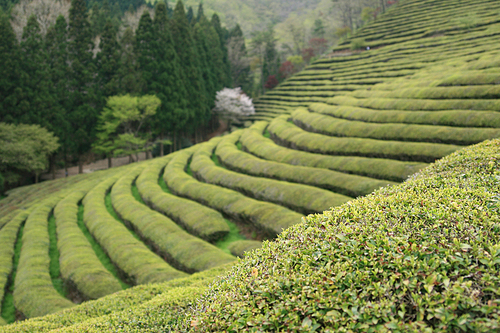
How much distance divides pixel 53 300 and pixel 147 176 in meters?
15.7

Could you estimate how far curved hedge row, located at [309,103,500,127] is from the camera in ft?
63.6

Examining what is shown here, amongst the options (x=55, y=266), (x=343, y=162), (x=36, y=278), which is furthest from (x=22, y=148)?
(x=343, y=162)

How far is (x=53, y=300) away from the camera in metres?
13.5

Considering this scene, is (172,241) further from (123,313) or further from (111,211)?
(111,211)

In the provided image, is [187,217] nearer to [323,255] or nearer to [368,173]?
[368,173]

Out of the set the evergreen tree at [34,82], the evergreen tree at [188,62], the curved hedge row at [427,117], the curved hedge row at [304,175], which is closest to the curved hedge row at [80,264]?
the curved hedge row at [304,175]

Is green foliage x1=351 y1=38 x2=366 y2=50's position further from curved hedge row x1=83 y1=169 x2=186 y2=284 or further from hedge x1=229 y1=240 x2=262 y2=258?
hedge x1=229 y1=240 x2=262 y2=258

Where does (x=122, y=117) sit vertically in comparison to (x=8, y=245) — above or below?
above

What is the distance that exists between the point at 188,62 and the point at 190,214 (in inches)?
1359

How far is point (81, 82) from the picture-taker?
40500mm

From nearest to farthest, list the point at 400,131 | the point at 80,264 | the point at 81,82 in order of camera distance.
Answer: the point at 80,264 → the point at 400,131 → the point at 81,82

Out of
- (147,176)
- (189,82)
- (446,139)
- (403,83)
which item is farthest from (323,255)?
(189,82)

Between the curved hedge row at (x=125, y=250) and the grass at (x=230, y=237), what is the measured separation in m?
3.50

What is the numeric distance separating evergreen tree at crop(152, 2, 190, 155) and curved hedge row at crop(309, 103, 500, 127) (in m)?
22.5
